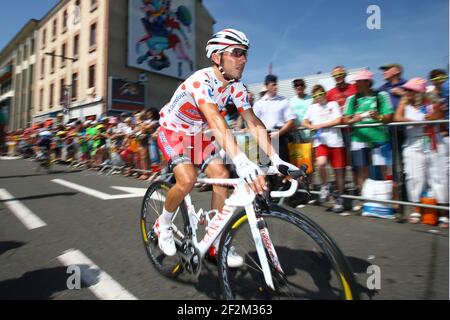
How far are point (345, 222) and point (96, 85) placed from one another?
26860 mm

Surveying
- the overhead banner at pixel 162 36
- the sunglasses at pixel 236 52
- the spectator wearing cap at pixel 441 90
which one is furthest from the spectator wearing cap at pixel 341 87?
the overhead banner at pixel 162 36

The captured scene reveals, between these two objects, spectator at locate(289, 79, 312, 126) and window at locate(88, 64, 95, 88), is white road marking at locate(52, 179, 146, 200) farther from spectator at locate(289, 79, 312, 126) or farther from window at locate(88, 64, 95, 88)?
window at locate(88, 64, 95, 88)

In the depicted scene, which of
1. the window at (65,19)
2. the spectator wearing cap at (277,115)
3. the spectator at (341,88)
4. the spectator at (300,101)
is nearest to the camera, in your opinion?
the spectator at (341,88)

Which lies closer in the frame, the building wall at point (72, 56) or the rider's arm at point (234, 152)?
the rider's arm at point (234, 152)

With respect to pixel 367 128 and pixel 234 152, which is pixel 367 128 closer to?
pixel 367 128


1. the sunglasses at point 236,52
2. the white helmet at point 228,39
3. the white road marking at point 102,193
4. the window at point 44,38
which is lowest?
the white road marking at point 102,193

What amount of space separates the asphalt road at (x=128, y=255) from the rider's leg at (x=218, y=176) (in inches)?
28.5

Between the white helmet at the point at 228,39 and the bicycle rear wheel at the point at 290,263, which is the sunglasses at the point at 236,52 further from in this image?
the bicycle rear wheel at the point at 290,263

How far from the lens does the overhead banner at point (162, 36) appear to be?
91.7 feet

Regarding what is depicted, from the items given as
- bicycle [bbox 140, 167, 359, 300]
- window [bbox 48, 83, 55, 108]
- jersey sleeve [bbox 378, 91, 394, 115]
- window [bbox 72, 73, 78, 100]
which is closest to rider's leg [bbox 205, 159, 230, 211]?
bicycle [bbox 140, 167, 359, 300]

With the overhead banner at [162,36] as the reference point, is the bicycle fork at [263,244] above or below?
below

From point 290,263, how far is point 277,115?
14.4ft

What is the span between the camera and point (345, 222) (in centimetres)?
447
